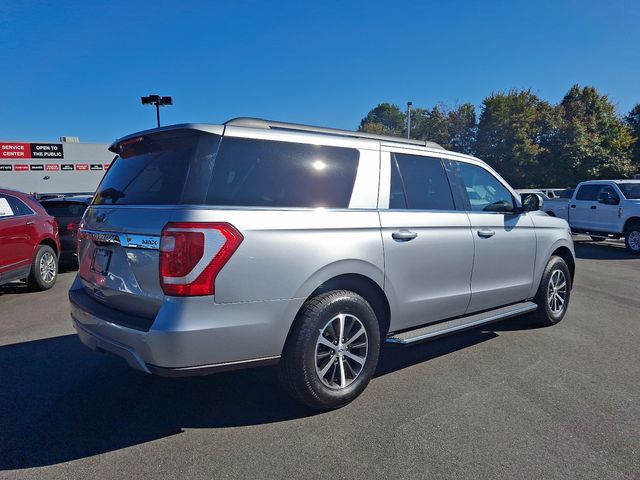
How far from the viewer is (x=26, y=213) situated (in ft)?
24.5

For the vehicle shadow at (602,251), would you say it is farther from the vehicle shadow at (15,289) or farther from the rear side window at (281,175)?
the vehicle shadow at (15,289)

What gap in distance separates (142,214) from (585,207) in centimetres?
1463

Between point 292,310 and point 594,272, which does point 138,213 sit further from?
point 594,272

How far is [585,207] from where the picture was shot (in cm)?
1416

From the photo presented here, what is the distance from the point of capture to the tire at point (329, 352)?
3.03m

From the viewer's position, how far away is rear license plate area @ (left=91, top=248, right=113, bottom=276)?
3164mm

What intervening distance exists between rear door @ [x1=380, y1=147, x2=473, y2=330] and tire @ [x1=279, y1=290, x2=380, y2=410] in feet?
1.24

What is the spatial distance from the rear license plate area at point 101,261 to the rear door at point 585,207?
47.0ft

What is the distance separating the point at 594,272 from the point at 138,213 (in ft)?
30.9

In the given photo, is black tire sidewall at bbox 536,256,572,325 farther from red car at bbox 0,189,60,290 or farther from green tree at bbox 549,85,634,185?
green tree at bbox 549,85,634,185

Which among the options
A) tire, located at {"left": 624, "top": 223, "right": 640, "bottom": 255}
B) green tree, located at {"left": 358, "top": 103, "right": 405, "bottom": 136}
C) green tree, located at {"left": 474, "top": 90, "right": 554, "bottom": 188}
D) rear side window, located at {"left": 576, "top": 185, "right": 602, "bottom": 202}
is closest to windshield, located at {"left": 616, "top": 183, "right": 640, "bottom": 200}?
rear side window, located at {"left": 576, "top": 185, "right": 602, "bottom": 202}

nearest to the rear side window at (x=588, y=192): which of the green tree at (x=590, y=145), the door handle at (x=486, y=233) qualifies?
the door handle at (x=486, y=233)

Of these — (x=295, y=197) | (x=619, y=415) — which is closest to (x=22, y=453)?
(x=295, y=197)

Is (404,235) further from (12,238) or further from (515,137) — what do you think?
(515,137)
